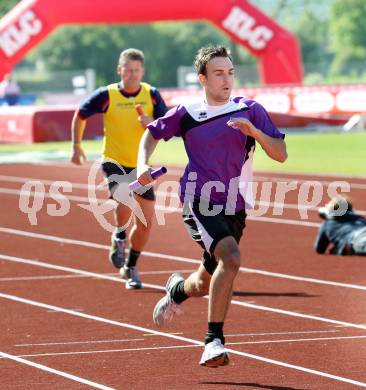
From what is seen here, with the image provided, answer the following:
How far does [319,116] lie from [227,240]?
108 ft

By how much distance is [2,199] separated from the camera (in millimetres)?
23359

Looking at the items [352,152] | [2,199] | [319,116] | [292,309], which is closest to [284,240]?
[292,309]

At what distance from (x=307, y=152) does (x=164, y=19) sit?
15.8 metres

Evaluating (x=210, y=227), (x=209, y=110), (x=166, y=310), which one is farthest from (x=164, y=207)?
(x=210, y=227)

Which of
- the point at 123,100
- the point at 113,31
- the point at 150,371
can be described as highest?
the point at 113,31

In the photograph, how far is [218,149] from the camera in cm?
925

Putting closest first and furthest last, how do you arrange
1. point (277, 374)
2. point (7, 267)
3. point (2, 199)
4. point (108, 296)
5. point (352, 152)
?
point (277, 374), point (108, 296), point (7, 267), point (2, 199), point (352, 152)

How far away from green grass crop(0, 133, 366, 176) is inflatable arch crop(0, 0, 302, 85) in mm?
8156

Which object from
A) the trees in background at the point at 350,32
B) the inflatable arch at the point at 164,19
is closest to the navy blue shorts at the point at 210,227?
the inflatable arch at the point at 164,19

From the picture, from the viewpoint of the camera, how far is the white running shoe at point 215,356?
854 centimetres

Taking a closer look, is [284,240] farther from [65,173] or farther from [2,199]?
[65,173]

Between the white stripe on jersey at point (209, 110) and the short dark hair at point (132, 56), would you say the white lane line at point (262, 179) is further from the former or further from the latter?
the white stripe on jersey at point (209, 110)

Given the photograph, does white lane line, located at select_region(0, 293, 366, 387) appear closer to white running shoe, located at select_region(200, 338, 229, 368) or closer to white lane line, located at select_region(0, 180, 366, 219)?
white running shoe, located at select_region(200, 338, 229, 368)

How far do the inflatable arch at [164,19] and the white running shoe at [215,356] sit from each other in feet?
128
